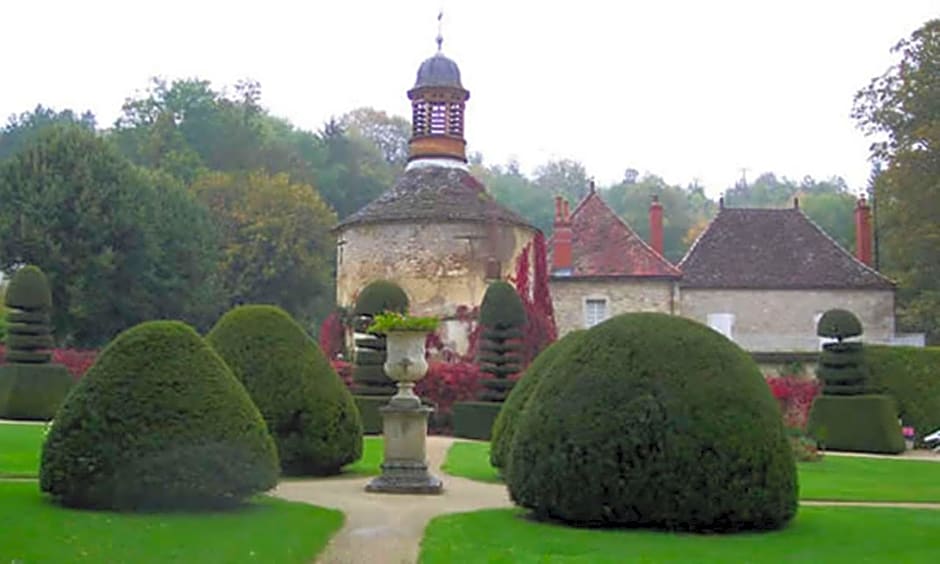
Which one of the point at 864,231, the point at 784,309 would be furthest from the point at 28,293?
the point at 864,231

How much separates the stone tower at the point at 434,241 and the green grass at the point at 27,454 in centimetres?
893

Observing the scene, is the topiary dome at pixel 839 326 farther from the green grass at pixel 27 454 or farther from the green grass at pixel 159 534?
the green grass at pixel 159 534

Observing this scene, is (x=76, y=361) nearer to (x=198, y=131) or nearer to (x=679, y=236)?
(x=198, y=131)

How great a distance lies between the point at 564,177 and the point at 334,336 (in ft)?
204

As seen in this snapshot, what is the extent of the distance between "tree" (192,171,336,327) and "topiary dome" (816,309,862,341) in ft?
78.8

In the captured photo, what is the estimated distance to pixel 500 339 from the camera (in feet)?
83.5

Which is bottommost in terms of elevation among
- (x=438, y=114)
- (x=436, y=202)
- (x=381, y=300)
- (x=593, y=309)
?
(x=381, y=300)

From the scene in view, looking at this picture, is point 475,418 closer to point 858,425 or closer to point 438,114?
point 858,425

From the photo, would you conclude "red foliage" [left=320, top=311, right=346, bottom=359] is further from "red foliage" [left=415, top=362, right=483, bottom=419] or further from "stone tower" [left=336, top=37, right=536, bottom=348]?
"red foliage" [left=415, top=362, right=483, bottom=419]

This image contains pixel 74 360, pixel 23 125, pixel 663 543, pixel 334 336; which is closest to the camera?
pixel 663 543

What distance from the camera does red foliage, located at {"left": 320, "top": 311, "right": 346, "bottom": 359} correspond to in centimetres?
3177

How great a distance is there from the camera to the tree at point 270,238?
45.7 meters

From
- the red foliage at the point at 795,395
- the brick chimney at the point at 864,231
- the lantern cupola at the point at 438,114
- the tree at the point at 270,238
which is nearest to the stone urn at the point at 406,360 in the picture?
the red foliage at the point at 795,395

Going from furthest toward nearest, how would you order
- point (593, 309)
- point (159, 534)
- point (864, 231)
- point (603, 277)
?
point (864, 231) < point (593, 309) < point (603, 277) < point (159, 534)
